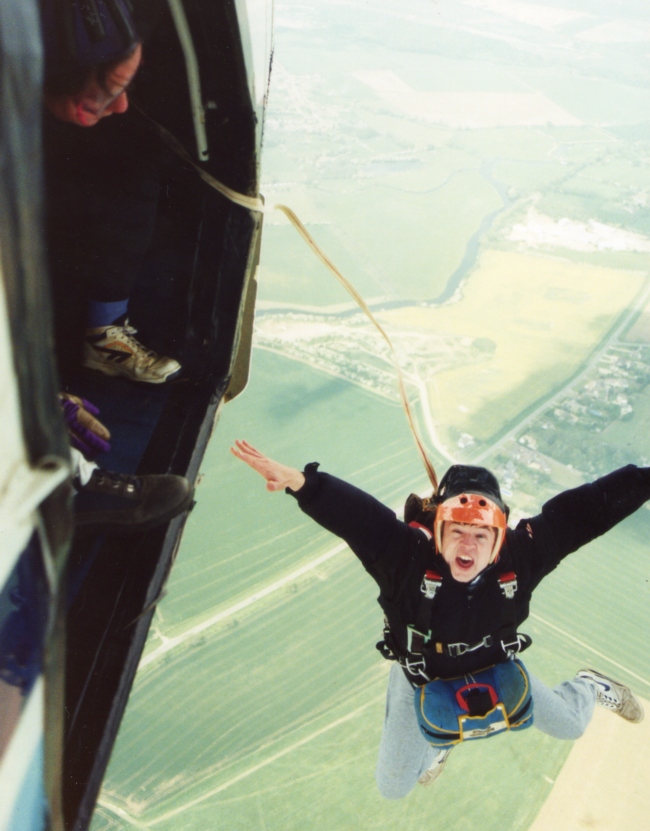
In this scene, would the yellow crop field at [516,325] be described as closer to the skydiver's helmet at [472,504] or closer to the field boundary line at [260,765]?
the field boundary line at [260,765]

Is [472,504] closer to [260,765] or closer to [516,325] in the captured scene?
[260,765]

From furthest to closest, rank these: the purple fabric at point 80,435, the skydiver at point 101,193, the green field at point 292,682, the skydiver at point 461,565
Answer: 1. the green field at point 292,682
2. the skydiver at point 461,565
3. the purple fabric at point 80,435
4. the skydiver at point 101,193

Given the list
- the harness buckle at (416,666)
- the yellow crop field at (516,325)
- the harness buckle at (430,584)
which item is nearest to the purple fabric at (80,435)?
the harness buckle at (430,584)

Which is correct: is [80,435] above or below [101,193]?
below

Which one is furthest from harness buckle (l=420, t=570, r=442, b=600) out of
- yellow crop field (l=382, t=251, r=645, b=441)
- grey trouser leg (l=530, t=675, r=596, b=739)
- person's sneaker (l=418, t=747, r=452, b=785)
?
yellow crop field (l=382, t=251, r=645, b=441)

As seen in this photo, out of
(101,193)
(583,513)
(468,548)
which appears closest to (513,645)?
(468,548)

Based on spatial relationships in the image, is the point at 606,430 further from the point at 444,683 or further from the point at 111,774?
the point at 444,683

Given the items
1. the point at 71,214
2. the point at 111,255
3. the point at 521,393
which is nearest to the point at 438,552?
the point at 111,255
